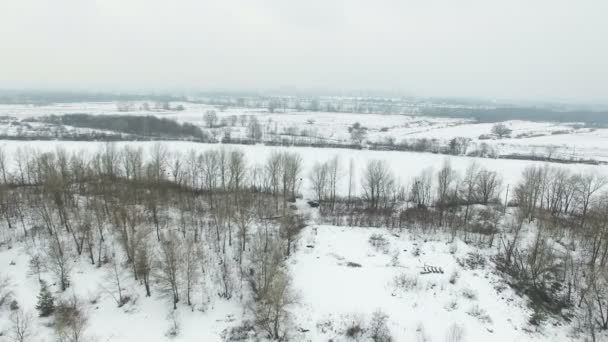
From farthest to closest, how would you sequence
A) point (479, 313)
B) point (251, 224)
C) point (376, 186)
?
point (376, 186)
point (251, 224)
point (479, 313)

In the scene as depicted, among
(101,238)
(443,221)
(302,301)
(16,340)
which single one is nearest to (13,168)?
(101,238)

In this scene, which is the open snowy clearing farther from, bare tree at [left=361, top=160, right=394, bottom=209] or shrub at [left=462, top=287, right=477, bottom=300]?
shrub at [left=462, top=287, right=477, bottom=300]

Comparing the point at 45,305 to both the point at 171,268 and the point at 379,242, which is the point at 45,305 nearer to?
the point at 171,268

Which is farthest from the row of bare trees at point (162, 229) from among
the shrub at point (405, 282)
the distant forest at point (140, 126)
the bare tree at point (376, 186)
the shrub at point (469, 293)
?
the distant forest at point (140, 126)

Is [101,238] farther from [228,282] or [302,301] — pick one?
[302,301]

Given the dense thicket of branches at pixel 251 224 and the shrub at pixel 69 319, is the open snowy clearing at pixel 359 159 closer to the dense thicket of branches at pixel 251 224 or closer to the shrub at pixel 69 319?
the dense thicket of branches at pixel 251 224

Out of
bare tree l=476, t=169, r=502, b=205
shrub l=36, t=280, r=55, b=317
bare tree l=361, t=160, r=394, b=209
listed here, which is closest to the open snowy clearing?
bare tree l=361, t=160, r=394, b=209

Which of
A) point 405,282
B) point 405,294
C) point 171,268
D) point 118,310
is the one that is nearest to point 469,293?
point 405,282

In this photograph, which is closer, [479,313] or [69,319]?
[69,319]
